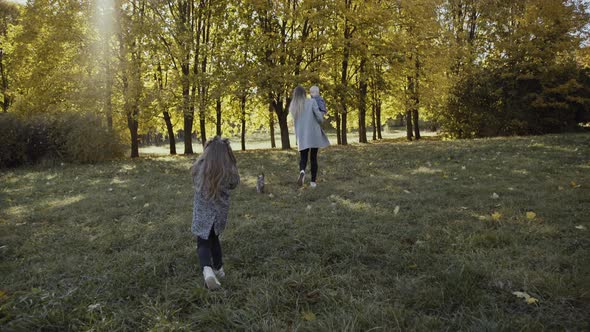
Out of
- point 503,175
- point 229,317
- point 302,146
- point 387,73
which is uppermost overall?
point 387,73

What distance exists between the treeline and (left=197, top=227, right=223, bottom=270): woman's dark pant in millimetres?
12045

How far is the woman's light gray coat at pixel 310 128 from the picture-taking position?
7.01 meters

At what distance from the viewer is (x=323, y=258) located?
368cm

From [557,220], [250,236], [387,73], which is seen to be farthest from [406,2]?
[250,236]

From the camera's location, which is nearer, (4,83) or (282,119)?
(282,119)

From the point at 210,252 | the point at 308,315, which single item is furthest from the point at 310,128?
the point at 308,315

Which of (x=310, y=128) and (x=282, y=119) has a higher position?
(x=282, y=119)

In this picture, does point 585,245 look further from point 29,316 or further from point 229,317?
point 29,316

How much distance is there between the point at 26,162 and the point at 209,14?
10448mm

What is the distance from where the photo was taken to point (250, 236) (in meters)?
4.40

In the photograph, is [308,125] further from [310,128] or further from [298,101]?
[298,101]

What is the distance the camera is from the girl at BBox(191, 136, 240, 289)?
331cm

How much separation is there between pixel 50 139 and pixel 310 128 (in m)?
11.0

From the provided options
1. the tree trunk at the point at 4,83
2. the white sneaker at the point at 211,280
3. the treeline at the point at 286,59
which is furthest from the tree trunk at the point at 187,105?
the white sneaker at the point at 211,280
